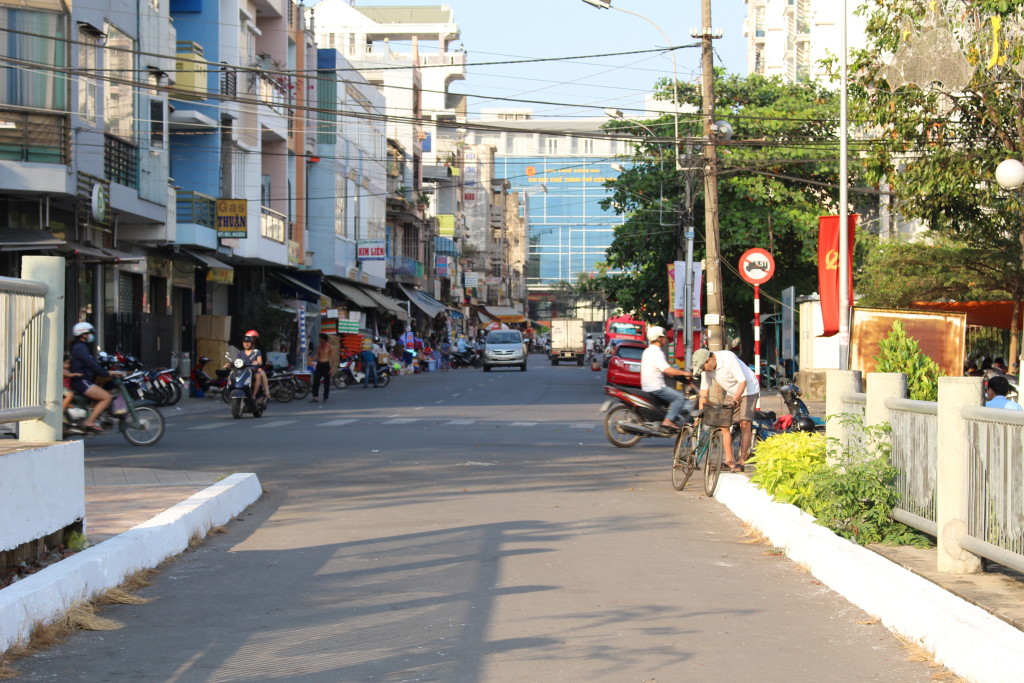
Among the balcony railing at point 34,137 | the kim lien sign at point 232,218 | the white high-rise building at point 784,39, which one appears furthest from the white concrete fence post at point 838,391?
the white high-rise building at point 784,39

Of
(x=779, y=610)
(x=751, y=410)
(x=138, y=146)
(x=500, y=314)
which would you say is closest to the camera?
(x=779, y=610)

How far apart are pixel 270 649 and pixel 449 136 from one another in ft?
370

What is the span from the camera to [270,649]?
6102 millimetres

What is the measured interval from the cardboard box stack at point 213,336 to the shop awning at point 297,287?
10255 millimetres

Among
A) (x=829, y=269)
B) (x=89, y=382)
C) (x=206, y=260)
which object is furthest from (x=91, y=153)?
(x=829, y=269)

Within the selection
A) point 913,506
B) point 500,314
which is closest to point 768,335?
point 913,506

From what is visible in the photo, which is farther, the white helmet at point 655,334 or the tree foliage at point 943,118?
the white helmet at point 655,334

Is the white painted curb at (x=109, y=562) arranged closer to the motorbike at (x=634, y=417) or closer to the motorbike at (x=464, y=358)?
the motorbike at (x=634, y=417)

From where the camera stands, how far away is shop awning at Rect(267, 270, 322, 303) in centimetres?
4872

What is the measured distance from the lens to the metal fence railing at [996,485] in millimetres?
6426

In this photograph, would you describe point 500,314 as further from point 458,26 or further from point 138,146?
point 138,146

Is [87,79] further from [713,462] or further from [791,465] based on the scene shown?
[791,465]

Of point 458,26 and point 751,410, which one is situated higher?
point 458,26

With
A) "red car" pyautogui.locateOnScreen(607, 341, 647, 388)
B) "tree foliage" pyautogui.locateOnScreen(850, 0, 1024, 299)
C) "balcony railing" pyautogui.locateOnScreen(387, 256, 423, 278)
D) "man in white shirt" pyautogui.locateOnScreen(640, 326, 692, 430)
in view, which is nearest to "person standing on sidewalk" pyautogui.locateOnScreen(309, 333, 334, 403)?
"red car" pyautogui.locateOnScreen(607, 341, 647, 388)
